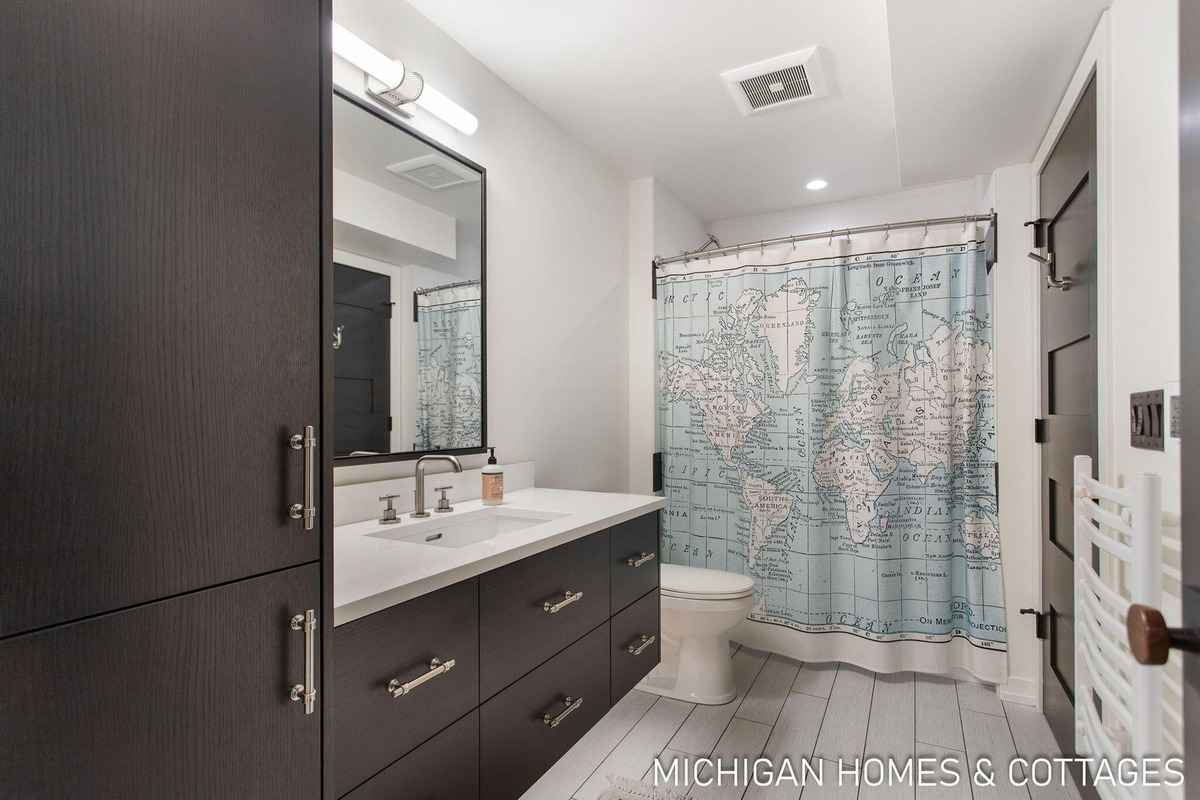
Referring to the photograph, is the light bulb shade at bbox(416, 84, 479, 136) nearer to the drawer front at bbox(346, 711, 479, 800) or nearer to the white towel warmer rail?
the drawer front at bbox(346, 711, 479, 800)

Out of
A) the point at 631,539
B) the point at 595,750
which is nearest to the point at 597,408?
the point at 631,539

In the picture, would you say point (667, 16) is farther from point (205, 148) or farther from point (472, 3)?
point (205, 148)

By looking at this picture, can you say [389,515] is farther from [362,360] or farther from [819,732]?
[819,732]

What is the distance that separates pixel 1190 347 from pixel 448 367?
173cm

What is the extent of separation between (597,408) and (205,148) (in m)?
2.20

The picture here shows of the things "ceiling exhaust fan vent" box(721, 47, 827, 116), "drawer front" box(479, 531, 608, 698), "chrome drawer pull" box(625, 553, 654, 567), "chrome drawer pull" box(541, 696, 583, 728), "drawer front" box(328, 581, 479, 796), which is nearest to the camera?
"drawer front" box(328, 581, 479, 796)

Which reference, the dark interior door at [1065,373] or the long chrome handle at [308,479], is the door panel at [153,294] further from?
the dark interior door at [1065,373]

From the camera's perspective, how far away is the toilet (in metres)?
2.38

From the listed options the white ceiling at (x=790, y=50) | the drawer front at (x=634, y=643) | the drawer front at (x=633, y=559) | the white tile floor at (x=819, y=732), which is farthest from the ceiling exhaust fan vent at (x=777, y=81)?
the white tile floor at (x=819, y=732)

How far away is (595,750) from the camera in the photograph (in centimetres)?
210

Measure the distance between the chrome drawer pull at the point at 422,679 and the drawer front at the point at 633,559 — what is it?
0.65 meters

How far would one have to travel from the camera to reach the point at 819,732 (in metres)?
2.21

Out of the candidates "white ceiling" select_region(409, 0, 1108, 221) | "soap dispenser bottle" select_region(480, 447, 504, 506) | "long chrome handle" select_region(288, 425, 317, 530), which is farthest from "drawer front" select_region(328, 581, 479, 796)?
"white ceiling" select_region(409, 0, 1108, 221)

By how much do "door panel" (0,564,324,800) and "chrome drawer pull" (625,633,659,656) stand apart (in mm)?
1077
